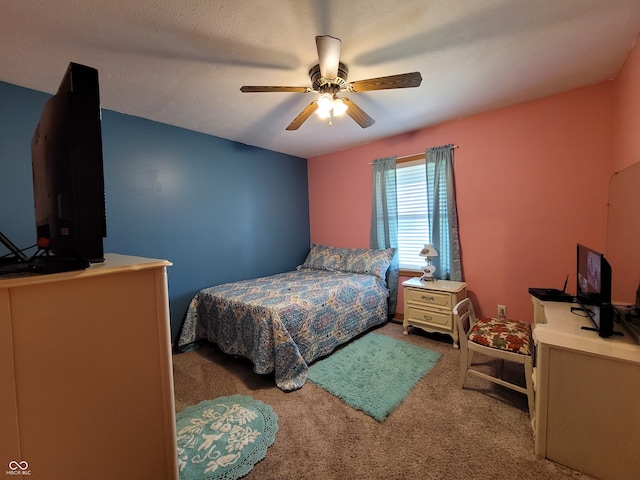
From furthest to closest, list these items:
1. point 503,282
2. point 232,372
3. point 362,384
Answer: point 503,282
point 232,372
point 362,384

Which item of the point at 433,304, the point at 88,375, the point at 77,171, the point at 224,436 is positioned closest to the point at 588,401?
the point at 433,304

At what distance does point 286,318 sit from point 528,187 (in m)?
2.60

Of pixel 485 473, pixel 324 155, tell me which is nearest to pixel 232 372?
pixel 485 473

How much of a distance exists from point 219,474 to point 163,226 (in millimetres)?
2271

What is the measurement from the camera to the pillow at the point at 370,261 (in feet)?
10.8

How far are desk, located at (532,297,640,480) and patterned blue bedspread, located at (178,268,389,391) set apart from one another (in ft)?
5.08

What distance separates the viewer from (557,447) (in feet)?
4.45

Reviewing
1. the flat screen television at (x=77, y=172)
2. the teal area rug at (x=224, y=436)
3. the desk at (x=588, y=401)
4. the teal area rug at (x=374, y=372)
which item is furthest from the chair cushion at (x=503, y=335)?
the flat screen television at (x=77, y=172)

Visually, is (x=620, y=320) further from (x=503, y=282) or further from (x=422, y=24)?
(x=422, y=24)

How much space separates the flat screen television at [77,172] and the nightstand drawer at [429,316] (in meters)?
2.78

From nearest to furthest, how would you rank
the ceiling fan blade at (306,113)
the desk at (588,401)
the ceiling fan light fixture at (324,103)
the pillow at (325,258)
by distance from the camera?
the desk at (588,401) → the ceiling fan light fixture at (324,103) → the ceiling fan blade at (306,113) → the pillow at (325,258)

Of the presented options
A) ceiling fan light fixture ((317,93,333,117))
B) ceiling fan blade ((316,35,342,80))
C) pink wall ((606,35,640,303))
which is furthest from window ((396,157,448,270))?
ceiling fan blade ((316,35,342,80))

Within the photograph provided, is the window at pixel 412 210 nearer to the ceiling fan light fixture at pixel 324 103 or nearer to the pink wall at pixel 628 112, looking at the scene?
the pink wall at pixel 628 112

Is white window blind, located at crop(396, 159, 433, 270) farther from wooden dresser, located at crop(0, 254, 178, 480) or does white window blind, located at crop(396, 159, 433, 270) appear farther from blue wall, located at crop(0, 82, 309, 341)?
wooden dresser, located at crop(0, 254, 178, 480)
